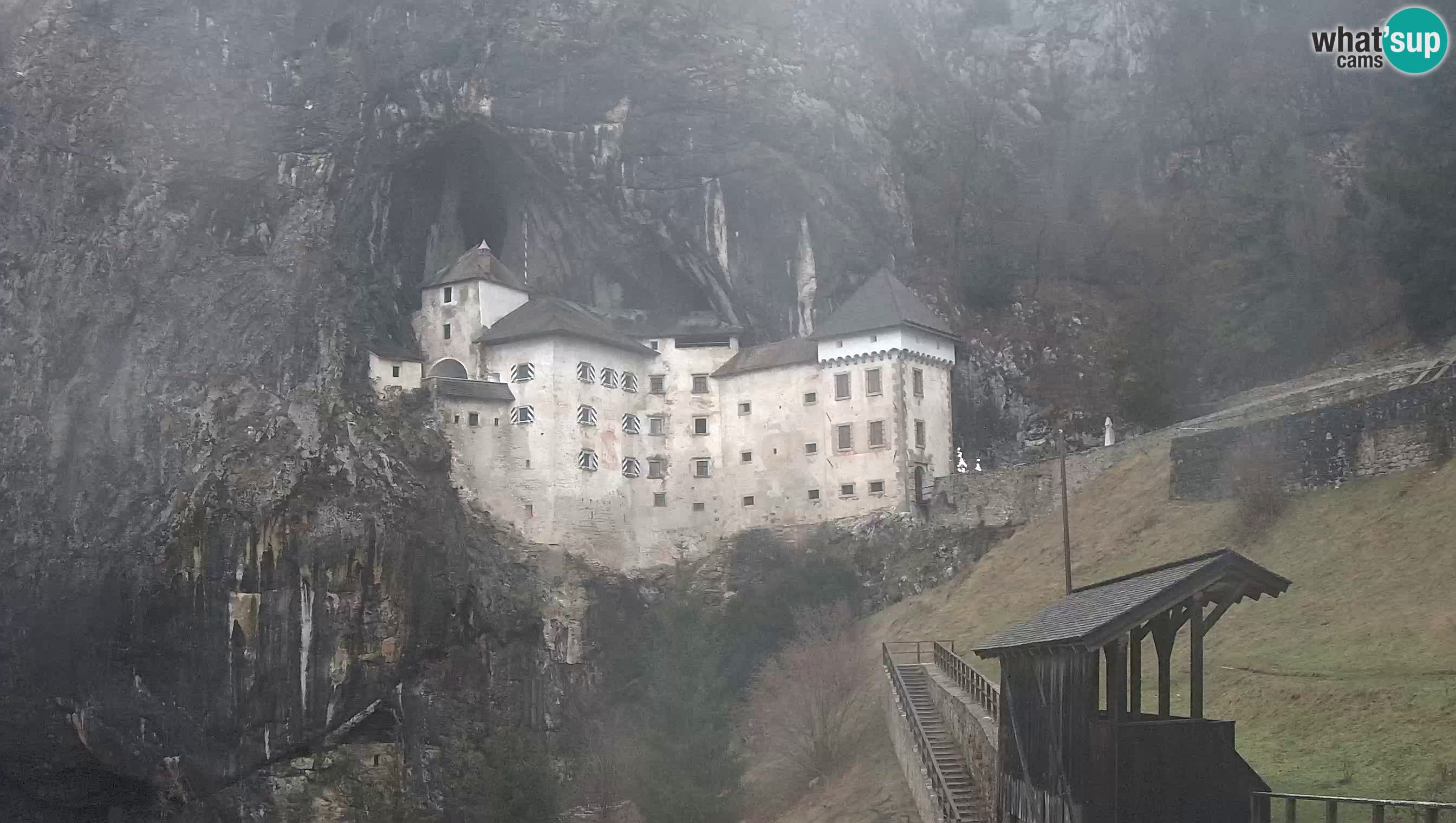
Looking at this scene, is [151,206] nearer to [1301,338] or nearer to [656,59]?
[656,59]

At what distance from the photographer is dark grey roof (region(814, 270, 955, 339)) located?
57.4 metres

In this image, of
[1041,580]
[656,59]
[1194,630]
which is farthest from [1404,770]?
[656,59]

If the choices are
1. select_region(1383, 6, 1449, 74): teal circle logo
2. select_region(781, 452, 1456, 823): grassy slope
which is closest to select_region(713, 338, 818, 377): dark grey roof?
select_region(781, 452, 1456, 823): grassy slope

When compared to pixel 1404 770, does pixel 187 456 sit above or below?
above

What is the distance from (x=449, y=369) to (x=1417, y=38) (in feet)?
134

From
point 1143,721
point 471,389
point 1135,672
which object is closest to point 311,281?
point 471,389

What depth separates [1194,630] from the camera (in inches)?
803

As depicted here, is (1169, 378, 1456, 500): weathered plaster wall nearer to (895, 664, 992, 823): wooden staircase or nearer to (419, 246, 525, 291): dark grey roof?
(895, 664, 992, 823): wooden staircase

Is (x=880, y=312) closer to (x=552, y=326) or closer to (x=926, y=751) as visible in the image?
(x=552, y=326)

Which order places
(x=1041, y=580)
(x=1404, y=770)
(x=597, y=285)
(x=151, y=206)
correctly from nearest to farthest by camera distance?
(x=1404, y=770) < (x=1041, y=580) < (x=151, y=206) < (x=597, y=285)

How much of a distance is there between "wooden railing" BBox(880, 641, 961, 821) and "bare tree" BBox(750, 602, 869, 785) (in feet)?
7.81

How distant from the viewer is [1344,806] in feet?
70.6

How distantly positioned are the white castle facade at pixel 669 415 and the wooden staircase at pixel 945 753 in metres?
17.6

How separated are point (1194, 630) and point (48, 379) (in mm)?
49685
